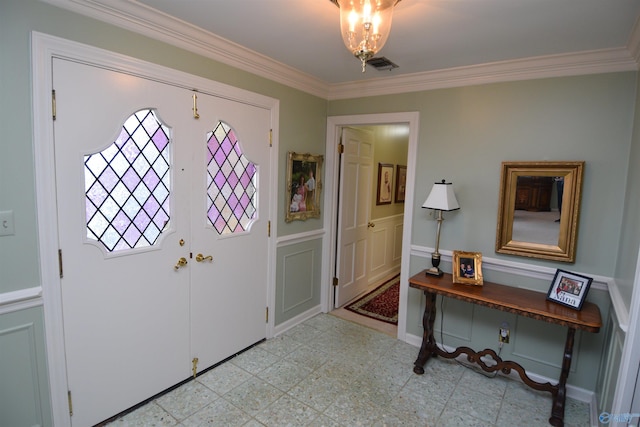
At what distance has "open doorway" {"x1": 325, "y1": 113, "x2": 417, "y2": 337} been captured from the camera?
3.29m

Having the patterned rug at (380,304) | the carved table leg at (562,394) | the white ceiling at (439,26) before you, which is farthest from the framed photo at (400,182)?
the carved table leg at (562,394)

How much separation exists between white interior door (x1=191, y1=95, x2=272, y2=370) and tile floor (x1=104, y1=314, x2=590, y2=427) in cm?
27

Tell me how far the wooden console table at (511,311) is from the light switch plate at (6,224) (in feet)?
8.34

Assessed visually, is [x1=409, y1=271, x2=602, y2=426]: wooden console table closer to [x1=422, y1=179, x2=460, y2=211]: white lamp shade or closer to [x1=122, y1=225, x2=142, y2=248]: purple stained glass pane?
[x1=422, y1=179, x2=460, y2=211]: white lamp shade

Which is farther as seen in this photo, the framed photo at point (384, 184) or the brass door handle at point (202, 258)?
the framed photo at point (384, 184)

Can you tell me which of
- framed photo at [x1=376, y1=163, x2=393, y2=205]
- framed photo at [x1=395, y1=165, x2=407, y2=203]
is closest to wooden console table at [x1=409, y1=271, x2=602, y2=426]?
framed photo at [x1=376, y1=163, x2=393, y2=205]

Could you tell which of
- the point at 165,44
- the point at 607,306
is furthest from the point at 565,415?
the point at 165,44

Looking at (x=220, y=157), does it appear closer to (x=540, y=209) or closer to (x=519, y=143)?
(x=519, y=143)

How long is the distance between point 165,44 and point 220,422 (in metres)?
2.42

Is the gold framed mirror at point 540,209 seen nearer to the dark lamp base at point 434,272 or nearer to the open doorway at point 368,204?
the dark lamp base at point 434,272

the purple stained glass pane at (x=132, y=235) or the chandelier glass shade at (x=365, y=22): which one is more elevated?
the chandelier glass shade at (x=365, y=22)

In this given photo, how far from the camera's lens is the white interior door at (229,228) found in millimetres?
2465

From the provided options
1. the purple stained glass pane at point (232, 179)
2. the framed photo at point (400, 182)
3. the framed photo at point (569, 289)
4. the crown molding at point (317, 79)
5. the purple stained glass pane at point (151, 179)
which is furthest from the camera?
the framed photo at point (400, 182)

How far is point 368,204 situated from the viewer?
436 centimetres
